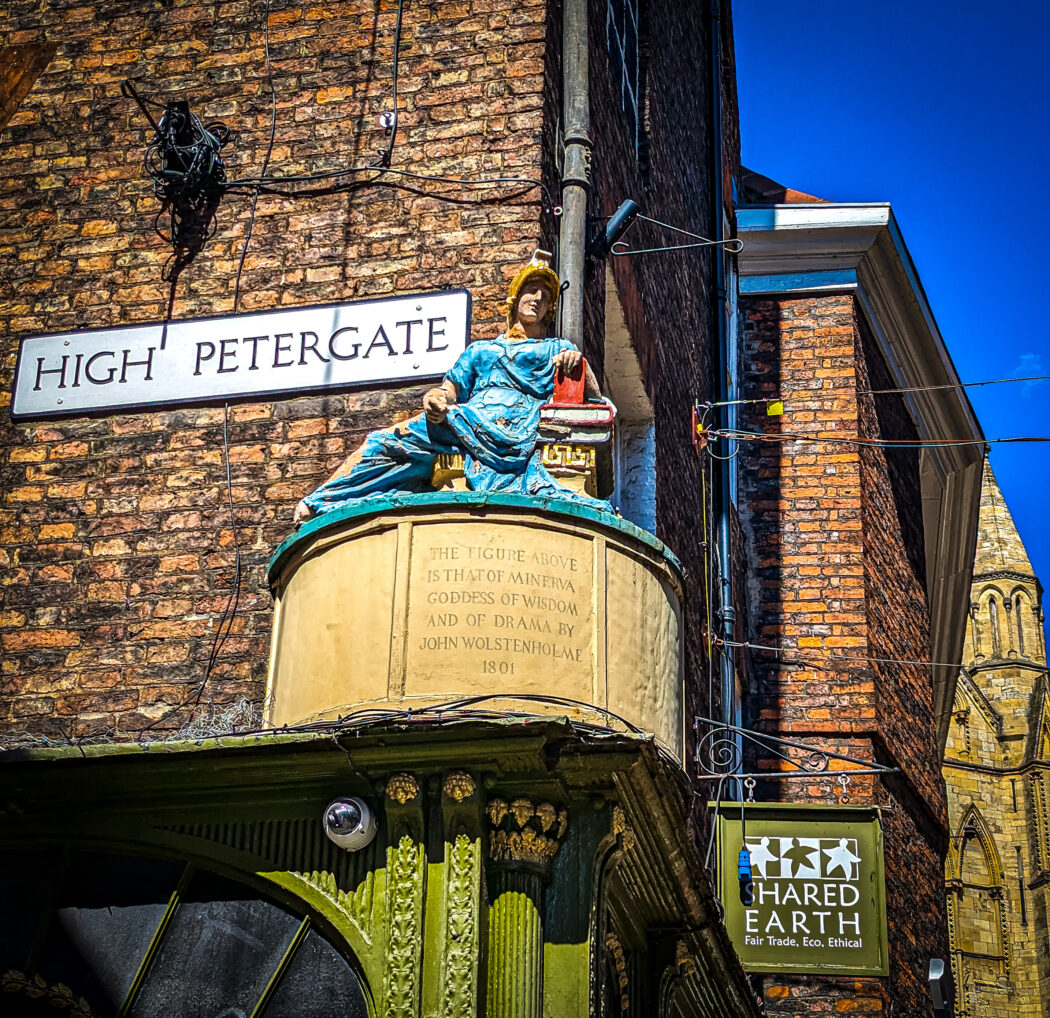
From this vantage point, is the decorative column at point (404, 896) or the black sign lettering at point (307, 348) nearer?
the decorative column at point (404, 896)

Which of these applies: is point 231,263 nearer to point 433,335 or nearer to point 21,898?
point 433,335

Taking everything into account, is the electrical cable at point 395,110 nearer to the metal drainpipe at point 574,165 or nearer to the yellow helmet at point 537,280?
the metal drainpipe at point 574,165

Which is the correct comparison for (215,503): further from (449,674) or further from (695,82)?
(695,82)

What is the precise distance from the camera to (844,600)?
14.8 m

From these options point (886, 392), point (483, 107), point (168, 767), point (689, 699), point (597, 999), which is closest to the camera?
point (597, 999)

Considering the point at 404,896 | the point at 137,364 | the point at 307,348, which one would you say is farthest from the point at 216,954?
the point at 137,364

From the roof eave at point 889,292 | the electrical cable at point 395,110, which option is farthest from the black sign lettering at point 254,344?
the roof eave at point 889,292

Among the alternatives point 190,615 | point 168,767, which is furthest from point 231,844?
point 190,615

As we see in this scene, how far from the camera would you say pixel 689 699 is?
37.5ft

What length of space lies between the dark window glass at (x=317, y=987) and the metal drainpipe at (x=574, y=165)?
3.52m

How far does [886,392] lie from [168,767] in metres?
10.5

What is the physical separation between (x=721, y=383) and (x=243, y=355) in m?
6.23

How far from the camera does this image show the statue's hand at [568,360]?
25.6ft

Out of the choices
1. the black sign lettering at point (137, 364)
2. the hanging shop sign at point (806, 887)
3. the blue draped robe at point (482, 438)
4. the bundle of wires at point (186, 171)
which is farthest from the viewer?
the hanging shop sign at point (806, 887)
